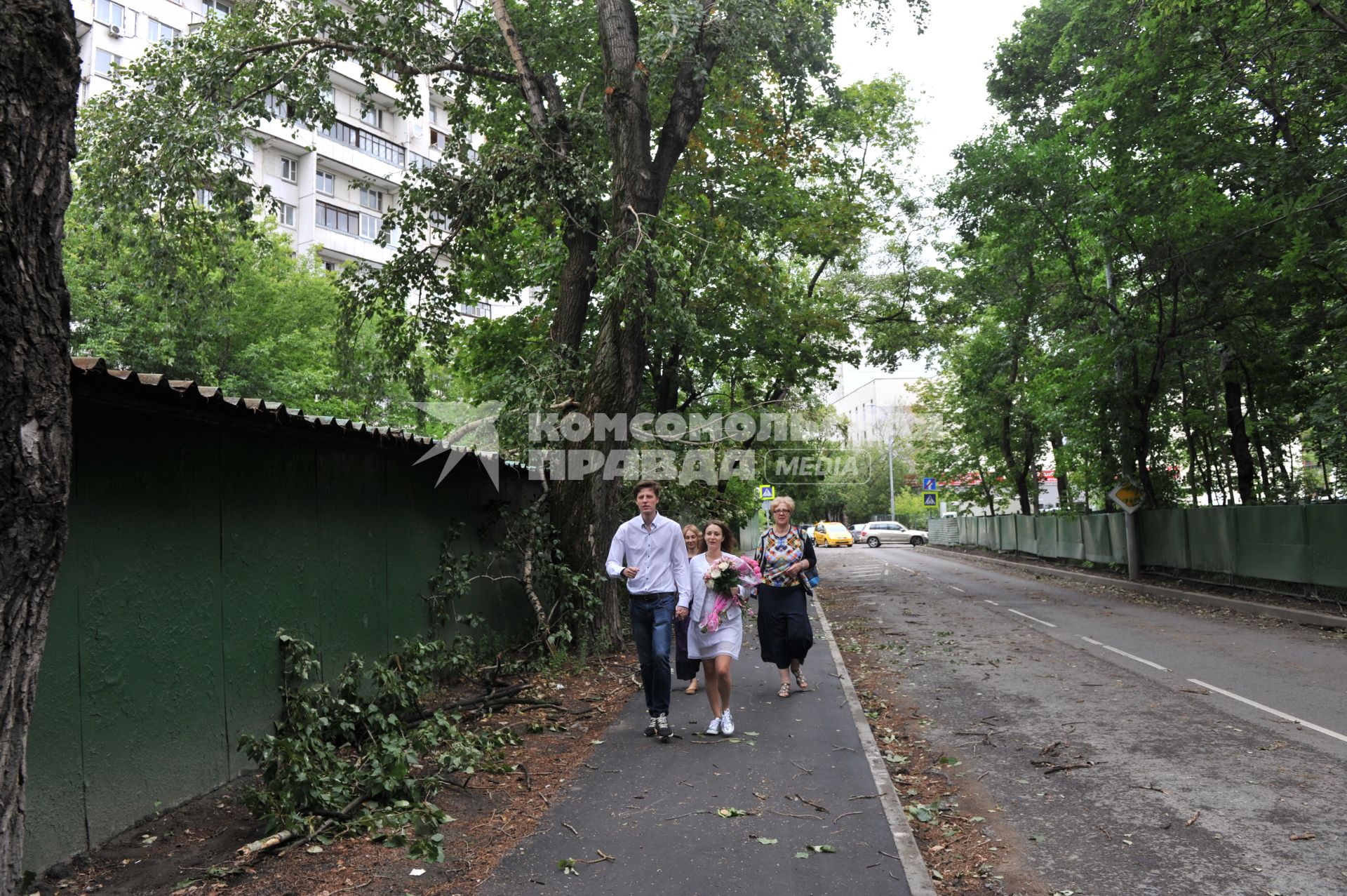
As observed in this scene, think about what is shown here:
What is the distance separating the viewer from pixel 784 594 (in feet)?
30.7

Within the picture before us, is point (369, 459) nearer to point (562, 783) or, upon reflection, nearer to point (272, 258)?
point (562, 783)

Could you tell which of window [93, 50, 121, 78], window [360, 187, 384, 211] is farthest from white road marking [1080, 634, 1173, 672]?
window [360, 187, 384, 211]

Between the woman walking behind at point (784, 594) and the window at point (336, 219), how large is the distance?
39086 mm

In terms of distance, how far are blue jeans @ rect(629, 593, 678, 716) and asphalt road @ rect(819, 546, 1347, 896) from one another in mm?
2267

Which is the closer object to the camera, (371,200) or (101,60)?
(101,60)

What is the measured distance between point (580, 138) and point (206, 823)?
10.9 metres

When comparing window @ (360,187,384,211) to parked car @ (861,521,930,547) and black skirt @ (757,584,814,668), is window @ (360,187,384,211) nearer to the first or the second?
parked car @ (861,521,930,547)

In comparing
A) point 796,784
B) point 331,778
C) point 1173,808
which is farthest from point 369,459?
point 1173,808

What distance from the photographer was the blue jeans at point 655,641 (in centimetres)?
756

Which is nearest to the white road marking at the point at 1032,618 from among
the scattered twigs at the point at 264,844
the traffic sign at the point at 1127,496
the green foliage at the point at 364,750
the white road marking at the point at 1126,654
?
the white road marking at the point at 1126,654

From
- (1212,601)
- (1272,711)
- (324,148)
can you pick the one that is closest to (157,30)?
(324,148)

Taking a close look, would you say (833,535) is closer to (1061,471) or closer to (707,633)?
(1061,471)

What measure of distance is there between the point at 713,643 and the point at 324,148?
4130 centimetres

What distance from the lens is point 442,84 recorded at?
47.8 feet
